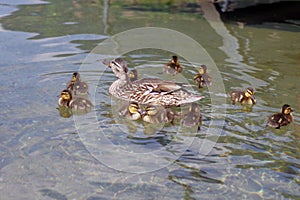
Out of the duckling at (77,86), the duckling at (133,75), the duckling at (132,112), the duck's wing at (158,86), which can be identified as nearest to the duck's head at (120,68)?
the duckling at (133,75)

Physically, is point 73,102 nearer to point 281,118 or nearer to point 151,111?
point 151,111

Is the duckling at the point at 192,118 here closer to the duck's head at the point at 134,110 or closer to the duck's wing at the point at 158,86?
the duck's head at the point at 134,110

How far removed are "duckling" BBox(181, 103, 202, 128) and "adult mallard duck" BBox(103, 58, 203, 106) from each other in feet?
1.65

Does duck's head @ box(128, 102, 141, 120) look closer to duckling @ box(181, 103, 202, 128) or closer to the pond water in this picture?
the pond water

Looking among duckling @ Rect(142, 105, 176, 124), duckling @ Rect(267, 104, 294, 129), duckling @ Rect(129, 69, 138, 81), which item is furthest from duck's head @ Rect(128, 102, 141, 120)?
duckling @ Rect(267, 104, 294, 129)

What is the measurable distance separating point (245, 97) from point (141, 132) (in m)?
1.33

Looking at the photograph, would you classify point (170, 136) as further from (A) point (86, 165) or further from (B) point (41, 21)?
(B) point (41, 21)

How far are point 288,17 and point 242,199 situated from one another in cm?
733

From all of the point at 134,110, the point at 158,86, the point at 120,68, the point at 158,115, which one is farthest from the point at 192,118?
the point at 120,68

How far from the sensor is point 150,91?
6047 mm

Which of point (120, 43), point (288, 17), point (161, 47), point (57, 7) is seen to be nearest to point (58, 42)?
point (120, 43)

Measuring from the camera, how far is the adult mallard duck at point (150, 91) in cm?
596

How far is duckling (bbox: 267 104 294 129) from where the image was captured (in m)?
5.26

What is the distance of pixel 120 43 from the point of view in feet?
28.2
